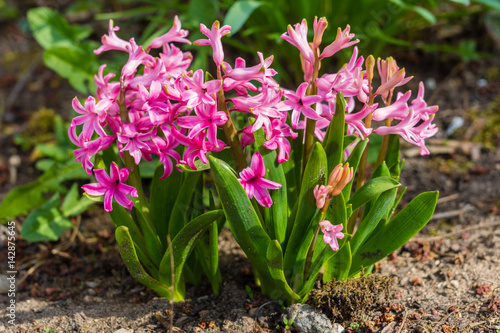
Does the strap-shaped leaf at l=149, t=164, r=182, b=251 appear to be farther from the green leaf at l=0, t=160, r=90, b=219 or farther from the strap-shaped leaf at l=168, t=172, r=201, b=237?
the green leaf at l=0, t=160, r=90, b=219

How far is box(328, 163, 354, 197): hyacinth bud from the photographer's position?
60.7 inches

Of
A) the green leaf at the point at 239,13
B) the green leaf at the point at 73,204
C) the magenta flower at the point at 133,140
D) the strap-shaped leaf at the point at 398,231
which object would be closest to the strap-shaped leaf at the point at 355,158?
the strap-shaped leaf at the point at 398,231

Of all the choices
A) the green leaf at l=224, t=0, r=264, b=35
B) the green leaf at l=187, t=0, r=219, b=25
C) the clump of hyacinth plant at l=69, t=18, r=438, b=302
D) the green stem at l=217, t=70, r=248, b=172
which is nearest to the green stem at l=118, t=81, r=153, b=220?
the clump of hyacinth plant at l=69, t=18, r=438, b=302

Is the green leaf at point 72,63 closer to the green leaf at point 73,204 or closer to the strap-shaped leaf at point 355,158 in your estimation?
the green leaf at point 73,204

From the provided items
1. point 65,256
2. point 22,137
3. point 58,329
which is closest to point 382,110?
point 58,329

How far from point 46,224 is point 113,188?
114 centimetres

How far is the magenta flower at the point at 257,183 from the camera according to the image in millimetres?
1605

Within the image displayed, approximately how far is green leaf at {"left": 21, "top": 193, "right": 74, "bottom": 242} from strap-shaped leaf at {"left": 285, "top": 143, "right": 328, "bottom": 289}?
1367mm

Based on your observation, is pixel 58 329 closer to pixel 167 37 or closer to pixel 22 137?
pixel 167 37

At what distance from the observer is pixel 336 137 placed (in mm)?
1726

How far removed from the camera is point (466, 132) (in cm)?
345

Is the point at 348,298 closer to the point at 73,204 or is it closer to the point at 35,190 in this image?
the point at 73,204

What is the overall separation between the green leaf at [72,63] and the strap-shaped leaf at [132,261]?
5.28 ft

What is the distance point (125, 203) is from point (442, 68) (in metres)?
3.30
